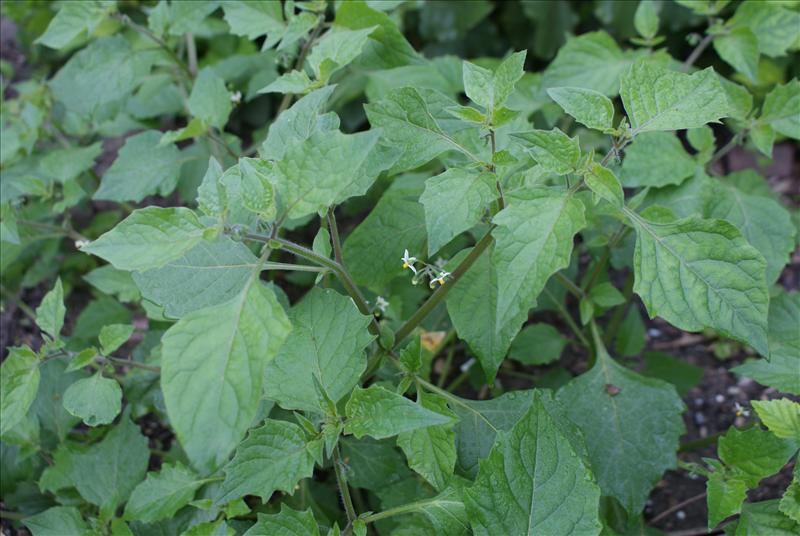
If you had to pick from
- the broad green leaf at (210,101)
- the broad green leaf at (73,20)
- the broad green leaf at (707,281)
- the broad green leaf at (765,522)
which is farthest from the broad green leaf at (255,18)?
the broad green leaf at (765,522)

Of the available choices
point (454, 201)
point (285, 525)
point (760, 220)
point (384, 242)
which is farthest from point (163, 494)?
point (760, 220)

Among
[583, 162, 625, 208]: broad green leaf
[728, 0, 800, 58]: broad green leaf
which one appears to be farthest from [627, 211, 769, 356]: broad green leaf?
[728, 0, 800, 58]: broad green leaf

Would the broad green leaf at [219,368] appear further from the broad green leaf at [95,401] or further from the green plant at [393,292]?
the broad green leaf at [95,401]

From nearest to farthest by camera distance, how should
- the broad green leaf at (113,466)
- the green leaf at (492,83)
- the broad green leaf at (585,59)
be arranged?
1. the green leaf at (492,83)
2. the broad green leaf at (113,466)
3. the broad green leaf at (585,59)

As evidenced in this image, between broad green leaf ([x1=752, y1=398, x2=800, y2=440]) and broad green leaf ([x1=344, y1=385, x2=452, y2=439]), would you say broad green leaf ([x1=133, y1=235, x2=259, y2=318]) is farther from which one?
broad green leaf ([x1=752, y1=398, x2=800, y2=440])

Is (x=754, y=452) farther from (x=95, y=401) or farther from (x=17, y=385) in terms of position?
(x=17, y=385)

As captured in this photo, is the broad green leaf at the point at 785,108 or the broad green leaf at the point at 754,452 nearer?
the broad green leaf at the point at 754,452

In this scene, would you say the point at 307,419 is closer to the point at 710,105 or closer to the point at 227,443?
the point at 227,443
